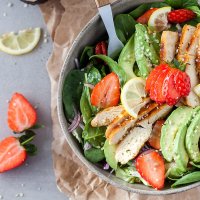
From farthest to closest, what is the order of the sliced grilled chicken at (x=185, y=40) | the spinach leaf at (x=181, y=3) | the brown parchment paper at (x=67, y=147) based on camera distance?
1. the brown parchment paper at (x=67, y=147)
2. the spinach leaf at (x=181, y=3)
3. the sliced grilled chicken at (x=185, y=40)

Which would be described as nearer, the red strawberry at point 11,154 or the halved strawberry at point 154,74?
the halved strawberry at point 154,74

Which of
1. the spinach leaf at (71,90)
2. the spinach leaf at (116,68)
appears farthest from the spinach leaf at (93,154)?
the spinach leaf at (116,68)

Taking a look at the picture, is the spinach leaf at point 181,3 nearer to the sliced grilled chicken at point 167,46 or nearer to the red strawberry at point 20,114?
the sliced grilled chicken at point 167,46

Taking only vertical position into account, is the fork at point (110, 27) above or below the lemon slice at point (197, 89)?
above

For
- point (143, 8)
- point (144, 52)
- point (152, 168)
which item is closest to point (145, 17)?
point (143, 8)

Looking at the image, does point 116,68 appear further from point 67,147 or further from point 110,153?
point 67,147
